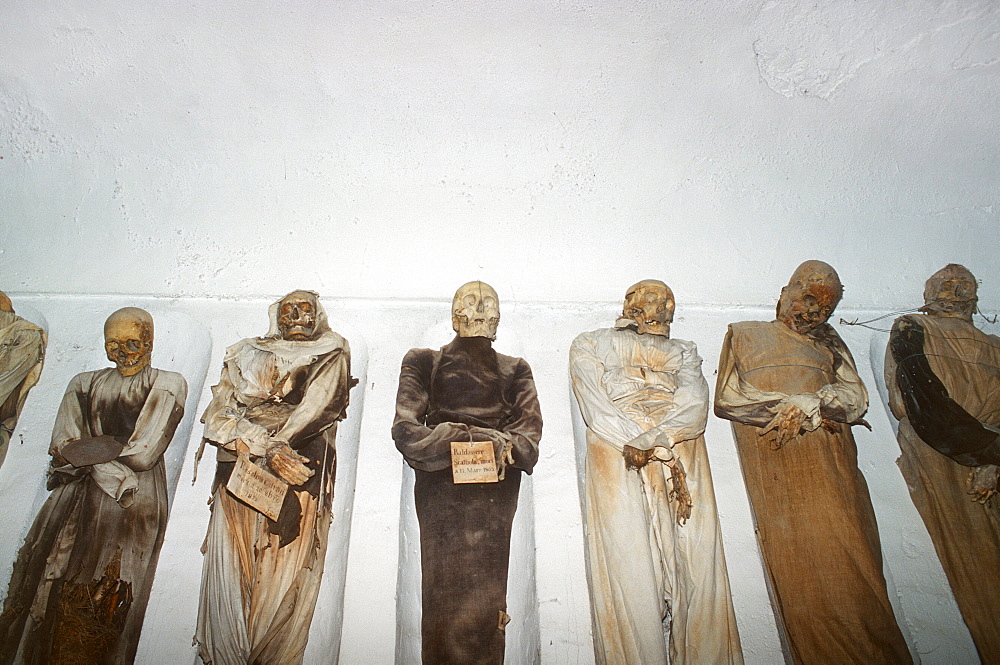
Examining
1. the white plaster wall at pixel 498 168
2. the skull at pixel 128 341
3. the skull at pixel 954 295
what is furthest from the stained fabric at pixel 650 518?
the skull at pixel 128 341

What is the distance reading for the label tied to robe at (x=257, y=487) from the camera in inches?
182

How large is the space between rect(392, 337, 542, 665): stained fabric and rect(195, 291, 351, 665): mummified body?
1.82ft

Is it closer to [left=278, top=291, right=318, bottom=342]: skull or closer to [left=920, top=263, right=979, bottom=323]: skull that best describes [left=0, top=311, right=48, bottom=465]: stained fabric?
[left=278, top=291, right=318, bottom=342]: skull

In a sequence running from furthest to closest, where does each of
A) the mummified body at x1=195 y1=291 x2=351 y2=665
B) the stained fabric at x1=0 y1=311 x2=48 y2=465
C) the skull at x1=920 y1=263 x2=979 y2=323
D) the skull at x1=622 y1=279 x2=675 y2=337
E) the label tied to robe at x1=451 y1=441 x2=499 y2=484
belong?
the skull at x1=920 y1=263 x2=979 y2=323
the skull at x1=622 y1=279 x2=675 y2=337
the stained fabric at x1=0 y1=311 x2=48 y2=465
the label tied to robe at x1=451 y1=441 x2=499 y2=484
the mummified body at x1=195 y1=291 x2=351 y2=665

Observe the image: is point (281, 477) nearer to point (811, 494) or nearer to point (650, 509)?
point (650, 509)

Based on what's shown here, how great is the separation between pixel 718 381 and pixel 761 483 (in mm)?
810

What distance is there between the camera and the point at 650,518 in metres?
4.83

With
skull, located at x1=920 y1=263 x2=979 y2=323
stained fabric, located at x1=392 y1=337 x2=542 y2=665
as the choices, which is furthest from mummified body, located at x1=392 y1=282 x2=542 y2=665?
skull, located at x1=920 y1=263 x2=979 y2=323

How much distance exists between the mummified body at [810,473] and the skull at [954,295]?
0.88 metres

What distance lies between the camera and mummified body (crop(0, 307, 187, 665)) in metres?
4.55

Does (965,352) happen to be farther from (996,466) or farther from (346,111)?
(346,111)

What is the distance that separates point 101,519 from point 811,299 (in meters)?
5.06

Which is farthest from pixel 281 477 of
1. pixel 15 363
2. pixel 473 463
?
pixel 15 363

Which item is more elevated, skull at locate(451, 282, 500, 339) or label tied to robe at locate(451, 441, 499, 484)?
skull at locate(451, 282, 500, 339)
